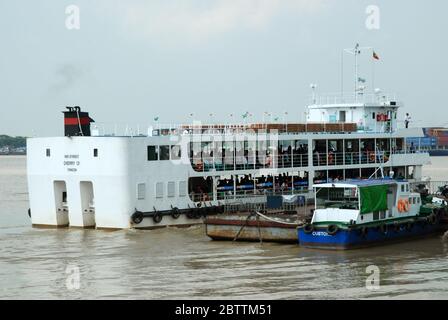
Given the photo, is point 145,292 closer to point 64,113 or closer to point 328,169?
point 64,113

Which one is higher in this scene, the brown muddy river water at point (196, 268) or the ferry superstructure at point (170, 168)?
the ferry superstructure at point (170, 168)

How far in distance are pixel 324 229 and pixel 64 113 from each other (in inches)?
480

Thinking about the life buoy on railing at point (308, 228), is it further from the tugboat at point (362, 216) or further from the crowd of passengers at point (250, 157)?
the crowd of passengers at point (250, 157)

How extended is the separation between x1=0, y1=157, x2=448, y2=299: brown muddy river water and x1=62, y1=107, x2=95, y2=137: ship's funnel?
13.3 ft

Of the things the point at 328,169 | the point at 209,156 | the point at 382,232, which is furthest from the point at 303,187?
the point at 382,232

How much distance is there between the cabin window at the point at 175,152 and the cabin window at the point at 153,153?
2.73 feet

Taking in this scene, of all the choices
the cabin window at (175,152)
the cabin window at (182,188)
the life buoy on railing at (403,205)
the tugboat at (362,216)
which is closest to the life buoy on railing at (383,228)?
the tugboat at (362,216)

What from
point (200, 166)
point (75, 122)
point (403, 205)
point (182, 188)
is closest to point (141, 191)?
point (182, 188)

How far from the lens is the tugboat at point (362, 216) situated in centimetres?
2964

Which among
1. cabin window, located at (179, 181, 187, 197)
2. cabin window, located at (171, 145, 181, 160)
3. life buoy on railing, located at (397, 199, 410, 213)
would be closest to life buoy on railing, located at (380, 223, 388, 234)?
life buoy on railing, located at (397, 199, 410, 213)

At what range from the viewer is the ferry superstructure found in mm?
33906
